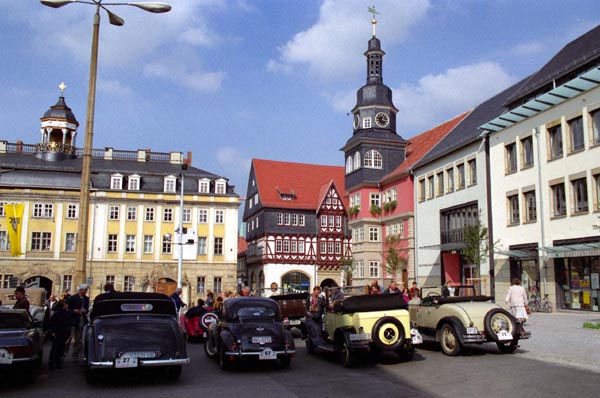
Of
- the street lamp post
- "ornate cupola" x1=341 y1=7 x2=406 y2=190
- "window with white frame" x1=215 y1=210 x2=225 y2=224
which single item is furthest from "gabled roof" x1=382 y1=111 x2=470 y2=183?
the street lamp post

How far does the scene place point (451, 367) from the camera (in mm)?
12070

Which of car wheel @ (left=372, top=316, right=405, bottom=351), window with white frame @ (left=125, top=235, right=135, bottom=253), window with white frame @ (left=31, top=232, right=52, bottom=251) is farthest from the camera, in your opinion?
window with white frame @ (left=125, top=235, right=135, bottom=253)

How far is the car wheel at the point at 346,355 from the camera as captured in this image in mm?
12625

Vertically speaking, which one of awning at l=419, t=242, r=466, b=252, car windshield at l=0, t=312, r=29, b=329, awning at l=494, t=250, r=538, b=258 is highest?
awning at l=419, t=242, r=466, b=252

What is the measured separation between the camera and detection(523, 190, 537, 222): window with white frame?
29984 millimetres

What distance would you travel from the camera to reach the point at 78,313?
543 inches

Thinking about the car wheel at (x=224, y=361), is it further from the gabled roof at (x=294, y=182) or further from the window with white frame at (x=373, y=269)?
the gabled roof at (x=294, y=182)

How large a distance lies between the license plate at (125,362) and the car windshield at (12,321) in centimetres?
240

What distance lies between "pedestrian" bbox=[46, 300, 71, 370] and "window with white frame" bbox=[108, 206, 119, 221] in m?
43.9

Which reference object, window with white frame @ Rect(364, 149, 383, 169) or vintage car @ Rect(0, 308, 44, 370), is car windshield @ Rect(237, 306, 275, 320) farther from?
window with white frame @ Rect(364, 149, 383, 169)

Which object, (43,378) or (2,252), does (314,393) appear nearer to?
(43,378)

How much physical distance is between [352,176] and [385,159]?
3.32 metres

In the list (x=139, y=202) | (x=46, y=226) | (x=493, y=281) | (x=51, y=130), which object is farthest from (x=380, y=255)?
(x=51, y=130)

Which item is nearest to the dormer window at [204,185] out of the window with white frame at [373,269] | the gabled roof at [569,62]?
the window with white frame at [373,269]
